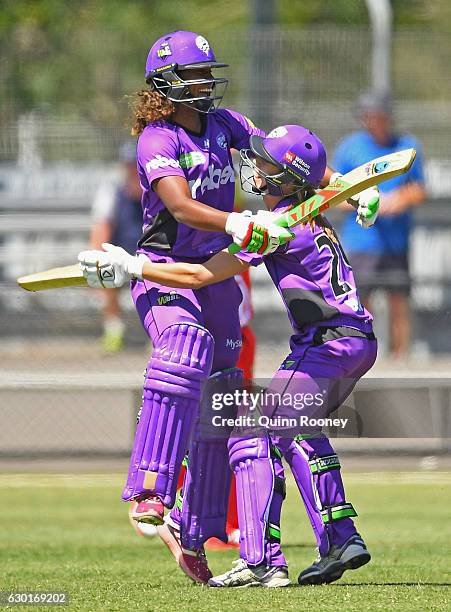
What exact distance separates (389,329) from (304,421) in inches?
213

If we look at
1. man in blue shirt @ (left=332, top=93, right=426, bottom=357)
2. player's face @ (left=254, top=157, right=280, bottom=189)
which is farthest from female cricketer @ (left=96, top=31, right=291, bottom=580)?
man in blue shirt @ (left=332, top=93, right=426, bottom=357)

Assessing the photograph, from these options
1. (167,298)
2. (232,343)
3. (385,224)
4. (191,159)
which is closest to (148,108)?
(191,159)

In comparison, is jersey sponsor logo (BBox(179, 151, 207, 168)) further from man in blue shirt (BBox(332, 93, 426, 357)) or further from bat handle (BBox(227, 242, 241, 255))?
man in blue shirt (BBox(332, 93, 426, 357))

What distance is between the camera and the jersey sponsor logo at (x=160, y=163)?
221 inches

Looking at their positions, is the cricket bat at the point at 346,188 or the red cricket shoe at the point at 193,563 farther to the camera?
the red cricket shoe at the point at 193,563

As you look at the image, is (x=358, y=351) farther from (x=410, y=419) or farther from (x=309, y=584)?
(x=309, y=584)

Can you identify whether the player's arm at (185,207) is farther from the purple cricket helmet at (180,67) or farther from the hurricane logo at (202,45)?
the hurricane logo at (202,45)

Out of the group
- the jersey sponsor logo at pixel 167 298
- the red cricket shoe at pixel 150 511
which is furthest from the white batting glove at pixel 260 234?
the red cricket shoe at pixel 150 511

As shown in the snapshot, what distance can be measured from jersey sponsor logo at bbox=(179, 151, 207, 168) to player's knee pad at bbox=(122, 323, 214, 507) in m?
0.64

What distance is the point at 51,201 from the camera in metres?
11.6

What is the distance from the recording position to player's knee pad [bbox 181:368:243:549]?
5.77 meters

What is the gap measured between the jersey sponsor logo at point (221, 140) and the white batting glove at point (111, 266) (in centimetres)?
60

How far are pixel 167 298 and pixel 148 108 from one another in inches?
30.5

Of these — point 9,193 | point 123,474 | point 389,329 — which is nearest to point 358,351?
point 123,474
